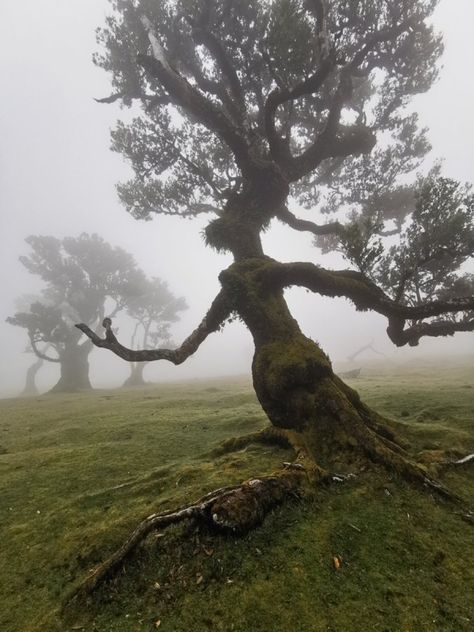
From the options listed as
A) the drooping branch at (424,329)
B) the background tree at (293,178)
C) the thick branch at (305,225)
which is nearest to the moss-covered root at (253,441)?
the background tree at (293,178)

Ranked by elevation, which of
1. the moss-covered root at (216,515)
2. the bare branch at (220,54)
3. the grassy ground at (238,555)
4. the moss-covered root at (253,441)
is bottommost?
the grassy ground at (238,555)

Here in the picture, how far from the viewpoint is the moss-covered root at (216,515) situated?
482 centimetres

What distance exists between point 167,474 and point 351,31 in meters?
20.8

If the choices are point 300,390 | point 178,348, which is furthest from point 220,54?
point 300,390

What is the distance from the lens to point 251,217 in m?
15.8

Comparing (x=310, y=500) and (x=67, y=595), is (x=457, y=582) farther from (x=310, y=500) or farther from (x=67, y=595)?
(x=67, y=595)

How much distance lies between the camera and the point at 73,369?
42.9 m

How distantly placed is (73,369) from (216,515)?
4232 cm

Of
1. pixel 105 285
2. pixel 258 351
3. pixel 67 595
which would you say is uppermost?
pixel 105 285

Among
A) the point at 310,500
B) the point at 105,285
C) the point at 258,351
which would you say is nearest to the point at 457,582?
the point at 310,500

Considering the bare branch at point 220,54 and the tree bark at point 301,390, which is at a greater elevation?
the bare branch at point 220,54

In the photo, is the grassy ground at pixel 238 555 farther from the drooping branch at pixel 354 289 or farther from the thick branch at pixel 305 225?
the thick branch at pixel 305 225

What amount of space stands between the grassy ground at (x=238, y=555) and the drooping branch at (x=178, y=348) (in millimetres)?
2813

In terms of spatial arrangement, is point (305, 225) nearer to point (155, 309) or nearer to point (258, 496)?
point (258, 496)
